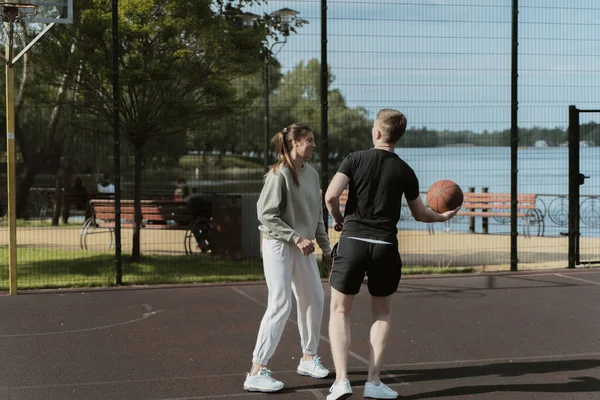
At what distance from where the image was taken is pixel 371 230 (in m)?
5.38

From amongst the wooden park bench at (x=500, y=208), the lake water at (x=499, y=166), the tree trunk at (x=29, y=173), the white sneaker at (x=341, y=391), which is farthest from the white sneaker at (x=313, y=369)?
the tree trunk at (x=29, y=173)

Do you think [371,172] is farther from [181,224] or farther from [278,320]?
[181,224]

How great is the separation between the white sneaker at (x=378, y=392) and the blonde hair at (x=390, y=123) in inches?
61.1

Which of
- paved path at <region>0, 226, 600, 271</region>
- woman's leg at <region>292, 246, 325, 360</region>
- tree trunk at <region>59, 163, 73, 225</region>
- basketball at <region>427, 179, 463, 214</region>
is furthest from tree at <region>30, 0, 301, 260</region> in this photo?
woman's leg at <region>292, 246, 325, 360</region>

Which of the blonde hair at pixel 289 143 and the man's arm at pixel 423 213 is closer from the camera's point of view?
the man's arm at pixel 423 213

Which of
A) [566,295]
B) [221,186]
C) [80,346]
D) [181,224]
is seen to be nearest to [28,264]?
[181,224]

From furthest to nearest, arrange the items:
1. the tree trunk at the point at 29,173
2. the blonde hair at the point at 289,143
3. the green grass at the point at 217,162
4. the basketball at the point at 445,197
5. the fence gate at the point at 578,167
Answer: the tree trunk at the point at 29,173
the fence gate at the point at 578,167
the green grass at the point at 217,162
the basketball at the point at 445,197
the blonde hair at the point at 289,143

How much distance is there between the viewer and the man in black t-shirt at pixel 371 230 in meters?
5.37

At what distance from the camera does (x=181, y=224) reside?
1347cm

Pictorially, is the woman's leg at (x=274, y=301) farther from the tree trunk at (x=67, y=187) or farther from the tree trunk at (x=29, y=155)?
the tree trunk at (x=67, y=187)

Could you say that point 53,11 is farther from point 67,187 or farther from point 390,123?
point 67,187

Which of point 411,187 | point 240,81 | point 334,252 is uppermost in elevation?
point 240,81

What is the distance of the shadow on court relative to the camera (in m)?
5.88

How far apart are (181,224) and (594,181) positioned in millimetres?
6122
